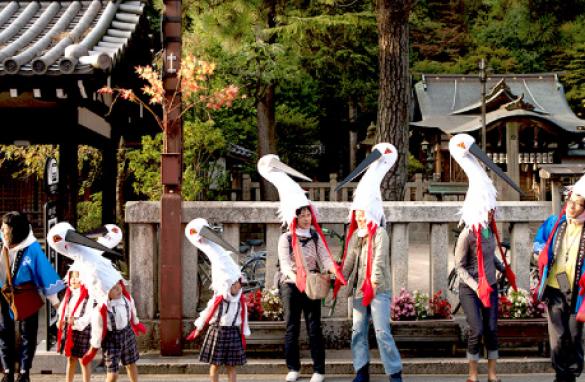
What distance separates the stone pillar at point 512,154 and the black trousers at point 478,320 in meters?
18.4

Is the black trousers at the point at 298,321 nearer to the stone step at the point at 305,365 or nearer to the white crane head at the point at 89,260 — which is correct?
the stone step at the point at 305,365

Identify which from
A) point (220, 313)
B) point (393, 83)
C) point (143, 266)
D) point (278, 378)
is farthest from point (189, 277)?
point (393, 83)

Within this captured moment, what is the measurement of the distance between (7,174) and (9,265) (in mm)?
12379

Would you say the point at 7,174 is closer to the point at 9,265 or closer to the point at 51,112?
the point at 51,112

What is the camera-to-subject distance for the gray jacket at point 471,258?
6859 mm

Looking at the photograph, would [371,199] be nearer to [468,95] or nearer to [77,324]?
[77,324]

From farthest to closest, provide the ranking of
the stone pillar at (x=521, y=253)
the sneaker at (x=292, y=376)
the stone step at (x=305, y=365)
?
the stone pillar at (x=521, y=253)
the stone step at (x=305, y=365)
the sneaker at (x=292, y=376)

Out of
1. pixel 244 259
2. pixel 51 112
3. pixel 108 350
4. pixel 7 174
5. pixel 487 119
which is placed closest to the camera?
pixel 108 350

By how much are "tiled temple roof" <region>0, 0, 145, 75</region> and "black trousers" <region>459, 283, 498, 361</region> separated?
418 cm

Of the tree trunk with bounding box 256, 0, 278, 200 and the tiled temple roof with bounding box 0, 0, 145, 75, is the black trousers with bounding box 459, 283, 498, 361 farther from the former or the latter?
the tree trunk with bounding box 256, 0, 278, 200

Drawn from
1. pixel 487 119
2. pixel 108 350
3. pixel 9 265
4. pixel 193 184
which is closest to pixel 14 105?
pixel 9 265

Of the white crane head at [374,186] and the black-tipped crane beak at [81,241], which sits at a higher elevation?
the white crane head at [374,186]

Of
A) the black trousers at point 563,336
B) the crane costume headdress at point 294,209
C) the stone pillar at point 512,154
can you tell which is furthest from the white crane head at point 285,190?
the stone pillar at point 512,154

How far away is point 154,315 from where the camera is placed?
818 cm
